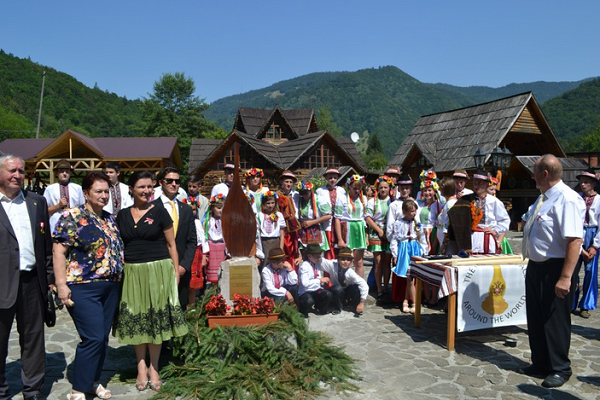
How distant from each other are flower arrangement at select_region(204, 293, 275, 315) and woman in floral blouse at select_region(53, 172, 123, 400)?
49.5 inches

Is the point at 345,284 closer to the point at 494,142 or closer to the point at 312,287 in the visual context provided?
the point at 312,287

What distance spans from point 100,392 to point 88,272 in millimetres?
1213

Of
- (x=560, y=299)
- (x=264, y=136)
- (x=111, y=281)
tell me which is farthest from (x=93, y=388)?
(x=264, y=136)

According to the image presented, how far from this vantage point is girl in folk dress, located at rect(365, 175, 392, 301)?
316 inches

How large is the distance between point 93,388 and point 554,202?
15.9 ft

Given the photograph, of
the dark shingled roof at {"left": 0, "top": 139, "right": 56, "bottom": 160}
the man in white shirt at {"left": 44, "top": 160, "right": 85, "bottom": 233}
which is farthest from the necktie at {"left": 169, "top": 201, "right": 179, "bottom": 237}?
the dark shingled roof at {"left": 0, "top": 139, "right": 56, "bottom": 160}

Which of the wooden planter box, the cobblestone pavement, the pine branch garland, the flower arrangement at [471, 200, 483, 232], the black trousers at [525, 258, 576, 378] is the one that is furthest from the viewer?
the flower arrangement at [471, 200, 483, 232]

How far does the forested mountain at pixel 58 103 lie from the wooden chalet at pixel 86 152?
128ft

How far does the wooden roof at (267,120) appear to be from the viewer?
3500 centimetres

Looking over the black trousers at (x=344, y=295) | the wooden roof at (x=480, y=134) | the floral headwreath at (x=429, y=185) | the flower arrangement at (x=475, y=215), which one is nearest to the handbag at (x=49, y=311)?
the black trousers at (x=344, y=295)

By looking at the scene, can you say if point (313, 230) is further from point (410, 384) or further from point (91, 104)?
point (91, 104)

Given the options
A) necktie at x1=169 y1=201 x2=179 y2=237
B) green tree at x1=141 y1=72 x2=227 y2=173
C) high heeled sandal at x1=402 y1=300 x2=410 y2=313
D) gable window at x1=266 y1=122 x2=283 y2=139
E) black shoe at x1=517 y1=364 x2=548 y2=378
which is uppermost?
green tree at x1=141 y1=72 x2=227 y2=173

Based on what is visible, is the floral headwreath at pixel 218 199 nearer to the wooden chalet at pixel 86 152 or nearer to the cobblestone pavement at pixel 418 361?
the cobblestone pavement at pixel 418 361

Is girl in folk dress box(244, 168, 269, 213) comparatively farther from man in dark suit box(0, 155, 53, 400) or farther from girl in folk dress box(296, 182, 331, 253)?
man in dark suit box(0, 155, 53, 400)
